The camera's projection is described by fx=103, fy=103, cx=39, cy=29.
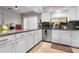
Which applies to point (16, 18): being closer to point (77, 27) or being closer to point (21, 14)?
point (21, 14)

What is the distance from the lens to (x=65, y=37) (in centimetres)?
398

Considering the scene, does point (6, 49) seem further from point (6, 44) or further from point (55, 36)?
point (55, 36)

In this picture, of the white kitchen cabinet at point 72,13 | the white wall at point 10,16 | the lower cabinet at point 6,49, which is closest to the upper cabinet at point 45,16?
the white kitchen cabinet at point 72,13

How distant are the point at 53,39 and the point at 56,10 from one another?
1233 mm

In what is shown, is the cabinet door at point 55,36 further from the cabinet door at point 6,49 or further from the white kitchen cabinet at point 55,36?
the cabinet door at point 6,49

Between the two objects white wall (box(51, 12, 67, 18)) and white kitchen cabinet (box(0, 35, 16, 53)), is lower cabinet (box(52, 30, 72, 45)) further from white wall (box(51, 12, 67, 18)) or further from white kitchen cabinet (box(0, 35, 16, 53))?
white kitchen cabinet (box(0, 35, 16, 53))

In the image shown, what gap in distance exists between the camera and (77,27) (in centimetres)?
379

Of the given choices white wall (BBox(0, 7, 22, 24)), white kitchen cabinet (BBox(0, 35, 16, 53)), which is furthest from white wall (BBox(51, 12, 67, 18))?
white kitchen cabinet (BBox(0, 35, 16, 53))

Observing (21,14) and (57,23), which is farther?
(57,23)

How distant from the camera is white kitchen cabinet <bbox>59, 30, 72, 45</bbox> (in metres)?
3.84

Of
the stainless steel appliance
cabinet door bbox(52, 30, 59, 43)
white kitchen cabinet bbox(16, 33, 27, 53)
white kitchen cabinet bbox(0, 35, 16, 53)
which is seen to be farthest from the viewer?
the stainless steel appliance

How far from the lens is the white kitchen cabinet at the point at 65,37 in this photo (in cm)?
384

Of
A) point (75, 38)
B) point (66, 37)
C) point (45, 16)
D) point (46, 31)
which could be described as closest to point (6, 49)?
point (75, 38)
